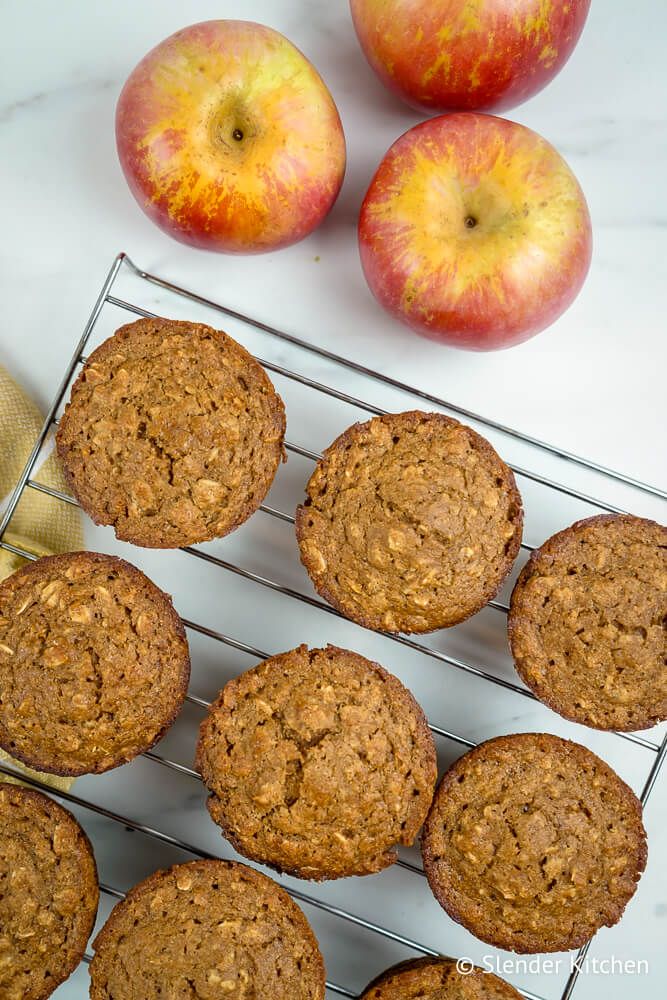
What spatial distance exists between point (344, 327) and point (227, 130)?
20.5 inches

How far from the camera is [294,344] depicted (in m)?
2.09

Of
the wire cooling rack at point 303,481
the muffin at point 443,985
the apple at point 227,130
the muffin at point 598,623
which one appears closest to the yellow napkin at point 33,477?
the wire cooling rack at point 303,481

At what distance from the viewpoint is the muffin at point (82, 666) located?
1753 millimetres

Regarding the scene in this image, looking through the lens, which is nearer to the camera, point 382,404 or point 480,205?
point 480,205

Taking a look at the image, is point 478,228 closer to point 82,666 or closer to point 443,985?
point 82,666

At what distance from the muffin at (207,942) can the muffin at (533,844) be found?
32 cm

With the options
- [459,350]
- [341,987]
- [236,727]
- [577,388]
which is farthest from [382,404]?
[341,987]

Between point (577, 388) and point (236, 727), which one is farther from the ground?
point (577, 388)

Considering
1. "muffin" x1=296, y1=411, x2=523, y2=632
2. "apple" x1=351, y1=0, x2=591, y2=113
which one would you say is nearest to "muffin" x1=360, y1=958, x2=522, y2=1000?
"muffin" x1=296, y1=411, x2=523, y2=632

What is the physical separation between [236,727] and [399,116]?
→ 149 cm

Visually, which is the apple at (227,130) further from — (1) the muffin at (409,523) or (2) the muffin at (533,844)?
(2) the muffin at (533,844)

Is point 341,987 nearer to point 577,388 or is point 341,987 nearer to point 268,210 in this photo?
point 577,388

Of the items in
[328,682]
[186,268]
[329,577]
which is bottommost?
[328,682]

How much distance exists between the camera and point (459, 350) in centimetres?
211
